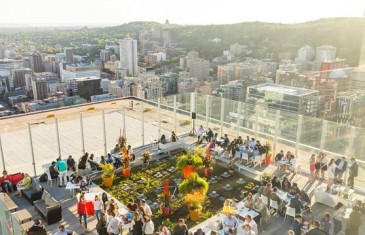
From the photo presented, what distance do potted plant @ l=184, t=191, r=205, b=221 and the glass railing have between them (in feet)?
17.3

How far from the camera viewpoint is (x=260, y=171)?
490 inches

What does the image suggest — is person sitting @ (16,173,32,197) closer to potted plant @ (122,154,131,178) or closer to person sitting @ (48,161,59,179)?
person sitting @ (48,161,59,179)

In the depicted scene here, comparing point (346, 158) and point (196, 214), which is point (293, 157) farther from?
point (196, 214)

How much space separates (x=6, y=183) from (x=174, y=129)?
7.88m

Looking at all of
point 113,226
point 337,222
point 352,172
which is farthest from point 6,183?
point 352,172

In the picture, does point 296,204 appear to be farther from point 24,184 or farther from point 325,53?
point 325,53

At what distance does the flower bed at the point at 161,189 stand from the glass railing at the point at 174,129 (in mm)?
2459

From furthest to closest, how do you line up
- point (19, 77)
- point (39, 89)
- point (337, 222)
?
point (19, 77) → point (39, 89) → point (337, 222)

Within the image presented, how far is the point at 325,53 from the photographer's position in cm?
7356

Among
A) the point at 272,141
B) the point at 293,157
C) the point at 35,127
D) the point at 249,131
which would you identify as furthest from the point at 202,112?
the point at 35,127

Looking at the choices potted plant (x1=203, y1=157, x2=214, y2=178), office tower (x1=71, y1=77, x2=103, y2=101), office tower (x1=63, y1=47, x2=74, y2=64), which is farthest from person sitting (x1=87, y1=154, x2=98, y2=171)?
office tower (x1=63, y1=47, x2=74, y2=64)

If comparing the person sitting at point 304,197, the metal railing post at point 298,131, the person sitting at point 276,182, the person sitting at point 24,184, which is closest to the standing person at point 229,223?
the person sitting at point 304,197

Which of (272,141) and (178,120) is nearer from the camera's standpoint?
(272,141)

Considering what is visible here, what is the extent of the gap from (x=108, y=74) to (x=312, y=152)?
132884 millimetres
